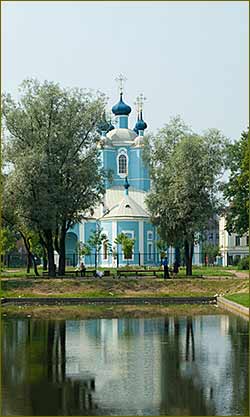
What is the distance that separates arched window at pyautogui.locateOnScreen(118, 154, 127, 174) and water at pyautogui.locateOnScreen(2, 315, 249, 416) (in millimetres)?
58344

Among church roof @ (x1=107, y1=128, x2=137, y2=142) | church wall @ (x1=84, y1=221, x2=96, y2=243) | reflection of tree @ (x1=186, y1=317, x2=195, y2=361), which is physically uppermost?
church roof @ (x1=107, y1=128, x2=137, y2=142)

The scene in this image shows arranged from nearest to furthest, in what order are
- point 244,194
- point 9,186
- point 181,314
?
1. point 181,314
2. point 9,186
3. point 244,194

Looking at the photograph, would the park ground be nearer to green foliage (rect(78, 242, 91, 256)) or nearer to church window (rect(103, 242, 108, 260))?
green foliage (rect(78, 242, 91, 256))

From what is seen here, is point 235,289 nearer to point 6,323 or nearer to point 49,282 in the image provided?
point 49,282

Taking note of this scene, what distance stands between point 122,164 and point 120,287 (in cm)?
4544

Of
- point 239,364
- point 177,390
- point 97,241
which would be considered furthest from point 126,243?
point 177,390

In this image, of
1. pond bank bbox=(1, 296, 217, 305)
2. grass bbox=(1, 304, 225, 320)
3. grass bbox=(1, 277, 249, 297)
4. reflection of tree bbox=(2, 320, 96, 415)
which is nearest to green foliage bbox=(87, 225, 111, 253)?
grass bbox=(1, 277, 249, 297)

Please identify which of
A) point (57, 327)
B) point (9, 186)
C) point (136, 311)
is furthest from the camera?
point (9, 186)

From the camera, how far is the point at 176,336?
72.0 feet

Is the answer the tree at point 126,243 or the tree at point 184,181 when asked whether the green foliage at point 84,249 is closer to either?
the tree at point 126,243

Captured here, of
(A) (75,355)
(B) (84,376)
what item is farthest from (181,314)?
(B) (84,376)

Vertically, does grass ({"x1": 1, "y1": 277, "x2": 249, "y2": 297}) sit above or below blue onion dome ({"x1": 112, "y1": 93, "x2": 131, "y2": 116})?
below

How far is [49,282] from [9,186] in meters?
6.03

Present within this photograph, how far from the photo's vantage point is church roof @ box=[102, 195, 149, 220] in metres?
73.9
